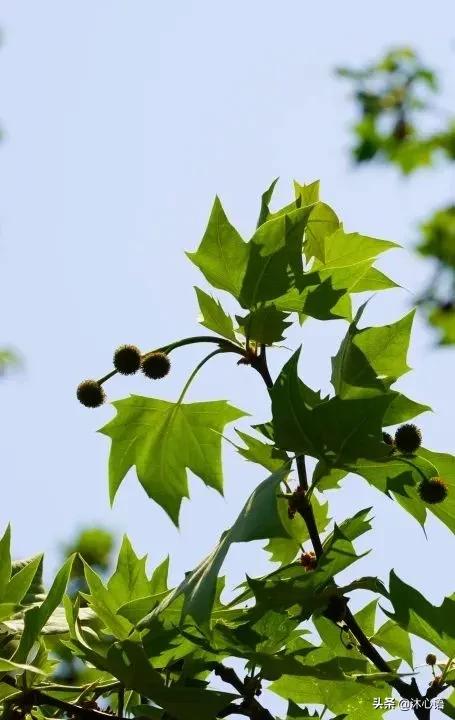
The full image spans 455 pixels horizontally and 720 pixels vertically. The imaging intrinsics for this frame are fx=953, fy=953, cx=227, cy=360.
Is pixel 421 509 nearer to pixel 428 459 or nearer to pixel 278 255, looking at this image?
pixel 428 459

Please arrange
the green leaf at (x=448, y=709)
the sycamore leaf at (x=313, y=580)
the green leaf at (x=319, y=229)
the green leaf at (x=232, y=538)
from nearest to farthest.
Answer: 1. the green leaf at (x=232, y=538)
2. the sycamore leaf at (x=313, y=580)
3. the green leaf at (x=448, y=709)
4. the green leaf at (x=319, y=229)

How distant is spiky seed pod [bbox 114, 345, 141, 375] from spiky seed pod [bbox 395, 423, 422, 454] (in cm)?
84

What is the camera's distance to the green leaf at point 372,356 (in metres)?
2.28

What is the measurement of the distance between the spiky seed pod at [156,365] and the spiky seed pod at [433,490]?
2.95ft

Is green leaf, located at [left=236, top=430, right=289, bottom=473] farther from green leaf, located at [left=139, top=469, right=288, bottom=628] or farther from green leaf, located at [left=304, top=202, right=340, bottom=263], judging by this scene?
green leaf, located at [left=304, top=202, right=340, bottom=263]

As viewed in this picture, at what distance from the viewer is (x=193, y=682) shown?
232 cm

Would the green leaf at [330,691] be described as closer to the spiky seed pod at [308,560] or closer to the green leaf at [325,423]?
the spiky seed pod at [308,560]

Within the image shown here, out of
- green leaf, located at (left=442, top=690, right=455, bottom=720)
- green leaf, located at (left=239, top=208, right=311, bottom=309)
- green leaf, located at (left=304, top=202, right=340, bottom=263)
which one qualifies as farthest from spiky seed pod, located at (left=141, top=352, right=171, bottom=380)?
green leaf, located at (left=442, top=690, right=455, bottom=720)

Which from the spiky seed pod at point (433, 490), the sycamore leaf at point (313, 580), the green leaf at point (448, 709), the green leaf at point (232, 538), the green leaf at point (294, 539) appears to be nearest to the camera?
the green leaf at point (232, 538)

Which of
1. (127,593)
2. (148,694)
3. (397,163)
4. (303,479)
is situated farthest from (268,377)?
(397,163)

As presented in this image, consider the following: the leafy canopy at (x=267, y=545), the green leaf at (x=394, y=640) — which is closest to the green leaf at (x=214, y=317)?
the leafy canopy at (x=267, y=545)

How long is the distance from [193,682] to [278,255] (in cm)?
110

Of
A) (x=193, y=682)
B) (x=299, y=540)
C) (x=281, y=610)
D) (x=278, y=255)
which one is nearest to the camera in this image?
(x=281, y=610)

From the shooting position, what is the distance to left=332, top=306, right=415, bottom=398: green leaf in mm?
2281
